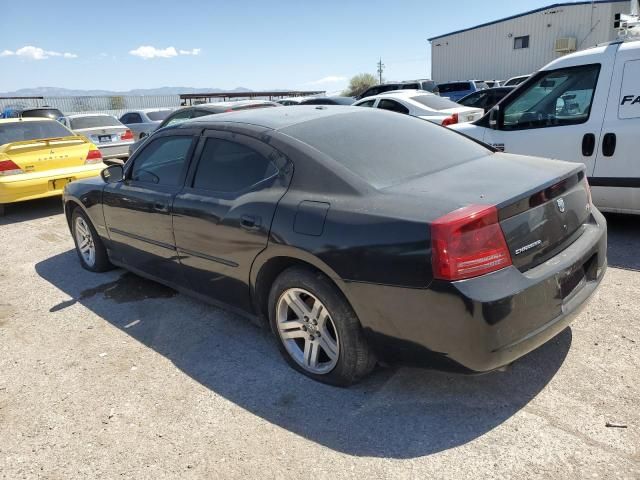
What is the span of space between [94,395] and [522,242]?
103 inches

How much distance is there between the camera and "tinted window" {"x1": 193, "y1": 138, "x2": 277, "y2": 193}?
3207mm

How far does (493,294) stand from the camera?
228 cm

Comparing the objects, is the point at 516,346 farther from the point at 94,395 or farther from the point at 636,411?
the point at 94,395

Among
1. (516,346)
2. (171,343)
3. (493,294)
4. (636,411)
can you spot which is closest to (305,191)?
(493,294)

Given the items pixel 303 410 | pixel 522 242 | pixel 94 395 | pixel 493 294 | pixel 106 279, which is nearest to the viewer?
pixel 493 294

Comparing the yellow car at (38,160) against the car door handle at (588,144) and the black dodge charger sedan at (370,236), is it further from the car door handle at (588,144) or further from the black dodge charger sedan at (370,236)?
the car door handle at (588,144)

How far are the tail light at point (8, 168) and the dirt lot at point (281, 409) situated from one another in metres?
4.73

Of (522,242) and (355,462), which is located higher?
(522,242)

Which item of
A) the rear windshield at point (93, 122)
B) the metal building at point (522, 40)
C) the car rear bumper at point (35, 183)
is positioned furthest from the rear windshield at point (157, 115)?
the metal building at point (522, 40)

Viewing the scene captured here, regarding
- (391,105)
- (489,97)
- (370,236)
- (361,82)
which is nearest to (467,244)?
(370,236)

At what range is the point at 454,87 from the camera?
22406 millimetres

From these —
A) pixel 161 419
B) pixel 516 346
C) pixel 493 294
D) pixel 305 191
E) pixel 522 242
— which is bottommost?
pixel 161 419

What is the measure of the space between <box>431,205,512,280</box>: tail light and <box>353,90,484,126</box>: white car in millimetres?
8084

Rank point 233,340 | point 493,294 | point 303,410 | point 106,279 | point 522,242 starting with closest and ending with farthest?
point 493,294 → point 522,242 → point 303,410 → point 233,340 → point 106,279
